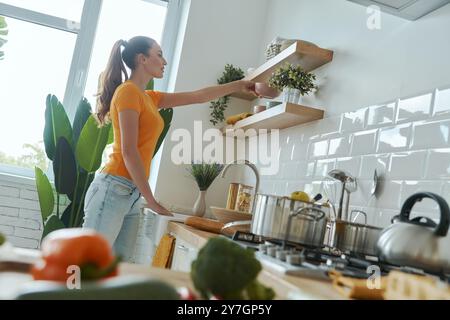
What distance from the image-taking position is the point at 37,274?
0.50m

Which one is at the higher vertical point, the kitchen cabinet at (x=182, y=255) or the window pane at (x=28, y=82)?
the window pane at (x=28, y=82)

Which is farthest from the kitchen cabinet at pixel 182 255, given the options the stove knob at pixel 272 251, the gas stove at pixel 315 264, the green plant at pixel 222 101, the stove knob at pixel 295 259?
the green plant at pixel 222 101

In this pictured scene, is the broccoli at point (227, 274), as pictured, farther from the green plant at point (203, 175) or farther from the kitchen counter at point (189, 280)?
the green plant at point (203, 175)

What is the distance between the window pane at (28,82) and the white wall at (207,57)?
2.83 ft

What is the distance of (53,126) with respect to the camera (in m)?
2.92

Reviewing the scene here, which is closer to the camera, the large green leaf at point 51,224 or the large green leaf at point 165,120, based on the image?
the large green leaf at point 51,224

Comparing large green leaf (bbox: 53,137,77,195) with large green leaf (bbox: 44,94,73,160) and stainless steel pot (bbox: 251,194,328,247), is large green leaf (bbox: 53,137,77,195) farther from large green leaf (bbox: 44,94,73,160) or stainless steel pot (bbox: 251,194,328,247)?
stainless steel pot (bbox: 251,194,328,247)

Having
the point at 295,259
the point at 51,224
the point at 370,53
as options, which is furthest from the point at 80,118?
the point at 295,259

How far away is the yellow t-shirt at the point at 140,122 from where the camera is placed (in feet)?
6.31

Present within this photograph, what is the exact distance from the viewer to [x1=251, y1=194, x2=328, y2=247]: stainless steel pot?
1274mm

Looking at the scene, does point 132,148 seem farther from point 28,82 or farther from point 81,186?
point 28,82

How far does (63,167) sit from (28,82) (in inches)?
33.9

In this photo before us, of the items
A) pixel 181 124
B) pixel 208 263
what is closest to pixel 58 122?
pixel 181 124

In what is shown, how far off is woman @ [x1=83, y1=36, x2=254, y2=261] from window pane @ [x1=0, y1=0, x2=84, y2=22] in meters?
1.43
